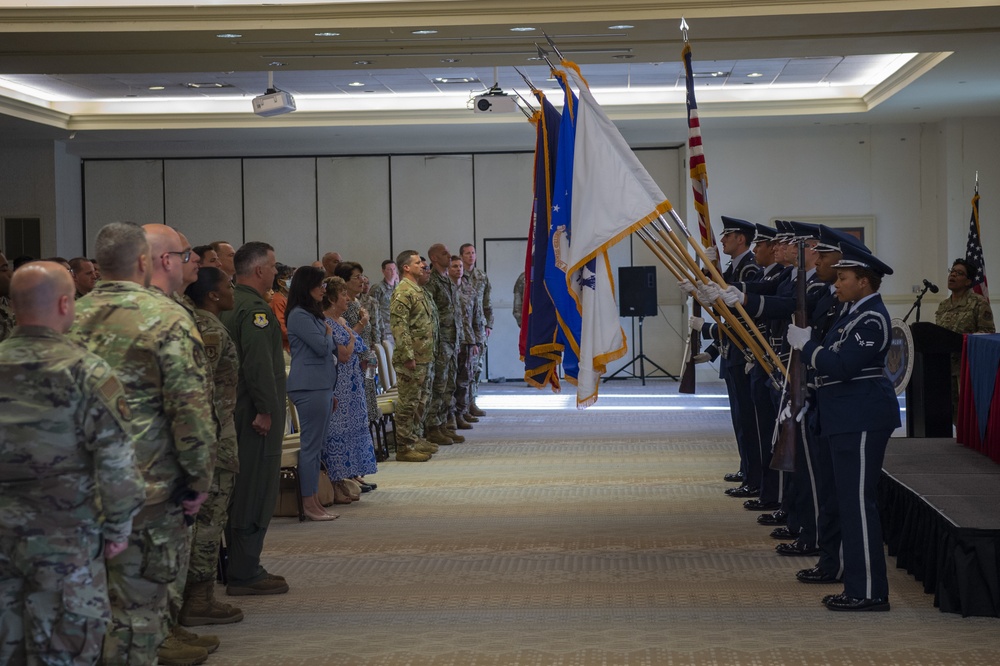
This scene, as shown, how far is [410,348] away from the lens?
9.21 metres

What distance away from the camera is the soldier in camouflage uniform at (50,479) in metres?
2.91

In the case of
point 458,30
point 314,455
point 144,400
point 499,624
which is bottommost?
point 499,624

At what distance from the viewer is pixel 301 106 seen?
1467cm

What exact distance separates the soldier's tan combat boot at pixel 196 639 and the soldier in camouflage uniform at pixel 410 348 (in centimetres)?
482

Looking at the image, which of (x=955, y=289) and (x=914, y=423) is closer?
(x=914, y=423)

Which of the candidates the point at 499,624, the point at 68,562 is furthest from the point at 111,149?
the point at 68,562

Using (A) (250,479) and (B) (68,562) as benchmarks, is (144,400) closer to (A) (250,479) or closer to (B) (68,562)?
(B) (68,562)

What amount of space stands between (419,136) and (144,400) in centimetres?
1276

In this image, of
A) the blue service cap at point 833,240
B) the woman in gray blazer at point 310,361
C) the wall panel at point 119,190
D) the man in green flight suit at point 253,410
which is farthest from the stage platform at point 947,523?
the wall panel at point 119,190

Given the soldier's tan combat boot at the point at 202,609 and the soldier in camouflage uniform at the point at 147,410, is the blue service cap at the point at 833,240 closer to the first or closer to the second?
the soldier in camouflage uniform at the point at 147,410

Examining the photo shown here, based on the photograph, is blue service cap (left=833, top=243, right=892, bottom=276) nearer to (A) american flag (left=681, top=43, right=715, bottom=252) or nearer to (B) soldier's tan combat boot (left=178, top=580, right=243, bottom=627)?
(A) american flag (left=681, top=43, right=715, bottom=252)

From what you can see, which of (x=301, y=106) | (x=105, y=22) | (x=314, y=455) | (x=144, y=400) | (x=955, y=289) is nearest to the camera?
(x=144, y=400)

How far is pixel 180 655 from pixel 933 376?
624 cm

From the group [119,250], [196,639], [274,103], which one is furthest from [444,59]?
[119,250]
